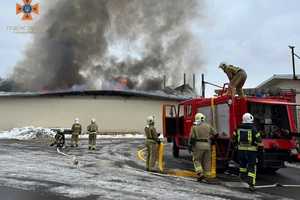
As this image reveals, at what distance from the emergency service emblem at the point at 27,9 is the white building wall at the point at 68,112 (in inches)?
311

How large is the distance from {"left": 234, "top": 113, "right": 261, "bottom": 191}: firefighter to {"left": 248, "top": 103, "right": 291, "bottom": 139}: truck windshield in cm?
185

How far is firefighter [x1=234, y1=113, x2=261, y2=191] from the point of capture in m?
9.58

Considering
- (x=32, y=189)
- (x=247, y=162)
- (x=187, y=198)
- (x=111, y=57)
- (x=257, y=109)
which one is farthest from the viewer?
(x=111, y=57)

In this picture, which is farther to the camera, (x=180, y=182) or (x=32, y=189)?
(x=180, y=182)

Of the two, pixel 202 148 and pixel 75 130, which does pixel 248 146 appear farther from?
pixel 75 130

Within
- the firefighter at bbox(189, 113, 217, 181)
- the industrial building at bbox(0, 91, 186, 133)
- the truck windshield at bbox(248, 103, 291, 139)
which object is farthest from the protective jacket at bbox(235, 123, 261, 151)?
the industrial building at bbox(0, 91, 186, 133)

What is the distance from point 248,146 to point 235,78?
3.01 metres

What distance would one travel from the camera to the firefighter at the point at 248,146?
958cm

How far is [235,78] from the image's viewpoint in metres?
12.2

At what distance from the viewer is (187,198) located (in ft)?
26.1

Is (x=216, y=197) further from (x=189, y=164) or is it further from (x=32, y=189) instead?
(x=189, y=164)

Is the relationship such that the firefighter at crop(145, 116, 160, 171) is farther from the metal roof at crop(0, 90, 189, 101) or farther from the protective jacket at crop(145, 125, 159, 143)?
the metal roof at crop(0, 90, 189, 101)

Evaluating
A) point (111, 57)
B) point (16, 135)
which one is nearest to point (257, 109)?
point (16, 135)

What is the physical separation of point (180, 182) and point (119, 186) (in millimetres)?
1659
